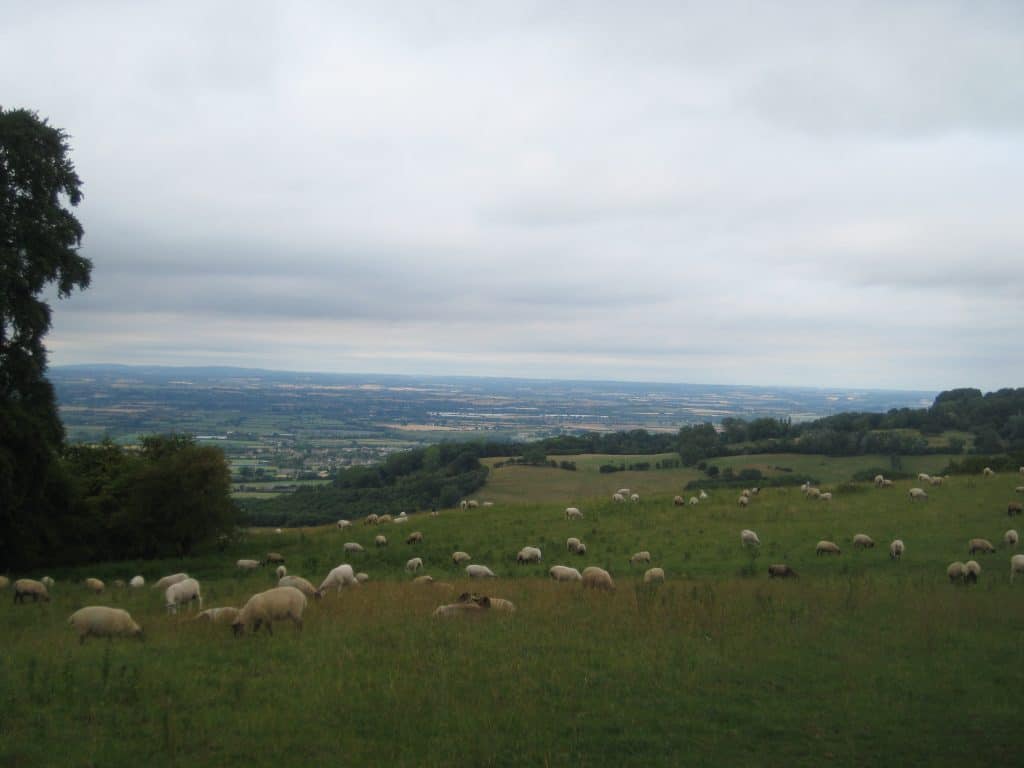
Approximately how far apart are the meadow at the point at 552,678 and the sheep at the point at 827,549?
338 centimetres

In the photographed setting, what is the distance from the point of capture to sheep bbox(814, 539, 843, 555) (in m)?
22.1

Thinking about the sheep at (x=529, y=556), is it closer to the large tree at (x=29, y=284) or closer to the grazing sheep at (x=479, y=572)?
the grazing sheep at (x=479, y=572)

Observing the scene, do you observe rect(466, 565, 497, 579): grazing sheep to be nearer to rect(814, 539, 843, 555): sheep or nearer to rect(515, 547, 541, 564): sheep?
rect(515, 547, 541, 564): sheep

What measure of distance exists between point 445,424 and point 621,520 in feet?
380

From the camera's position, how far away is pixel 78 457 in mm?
30625

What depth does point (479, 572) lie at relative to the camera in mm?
20922

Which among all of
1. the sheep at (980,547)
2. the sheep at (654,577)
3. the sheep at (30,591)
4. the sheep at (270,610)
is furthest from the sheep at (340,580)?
the sheep at (980,547)

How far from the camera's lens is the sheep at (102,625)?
483 inches

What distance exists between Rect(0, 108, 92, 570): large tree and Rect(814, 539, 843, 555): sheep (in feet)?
79.3

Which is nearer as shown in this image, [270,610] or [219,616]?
[270,610]

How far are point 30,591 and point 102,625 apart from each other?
22.2 ft

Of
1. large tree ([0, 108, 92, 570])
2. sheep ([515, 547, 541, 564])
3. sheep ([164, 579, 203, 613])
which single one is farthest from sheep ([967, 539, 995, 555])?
large tree ([0, 108, 92, 570])

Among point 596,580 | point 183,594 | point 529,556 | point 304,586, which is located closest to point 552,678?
point 596,580

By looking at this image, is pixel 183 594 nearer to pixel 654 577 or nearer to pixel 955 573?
pixel 654 577
